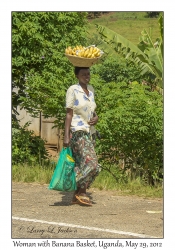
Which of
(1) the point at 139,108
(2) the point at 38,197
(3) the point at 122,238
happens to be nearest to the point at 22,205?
(2) the point at 38,197

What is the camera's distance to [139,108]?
10695mm

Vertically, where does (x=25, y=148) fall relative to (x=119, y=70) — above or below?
below

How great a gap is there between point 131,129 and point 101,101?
775 mm

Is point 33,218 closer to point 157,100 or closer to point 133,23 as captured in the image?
point 157,100

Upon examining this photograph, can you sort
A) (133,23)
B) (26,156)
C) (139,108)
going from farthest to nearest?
(133,23)
(26,156)
(139,108)

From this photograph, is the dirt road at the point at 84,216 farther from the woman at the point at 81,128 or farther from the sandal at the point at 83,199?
the woman at the point at 81,128

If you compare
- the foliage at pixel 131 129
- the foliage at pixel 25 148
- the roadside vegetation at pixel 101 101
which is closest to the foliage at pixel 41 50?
the roadside vegetation at pixel 101 101

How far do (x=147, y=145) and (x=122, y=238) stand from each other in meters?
4.55

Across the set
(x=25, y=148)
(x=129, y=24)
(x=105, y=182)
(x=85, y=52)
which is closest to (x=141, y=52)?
(x=25, y=148)

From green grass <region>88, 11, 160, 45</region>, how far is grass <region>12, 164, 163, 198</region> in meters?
27.4

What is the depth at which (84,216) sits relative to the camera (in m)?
7.77

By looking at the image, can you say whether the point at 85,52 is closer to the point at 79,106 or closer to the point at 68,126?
the point at 79,106

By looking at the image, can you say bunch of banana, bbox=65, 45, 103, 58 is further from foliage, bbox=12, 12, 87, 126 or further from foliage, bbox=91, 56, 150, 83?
foliage, bbox=91, 56, 150, 83
